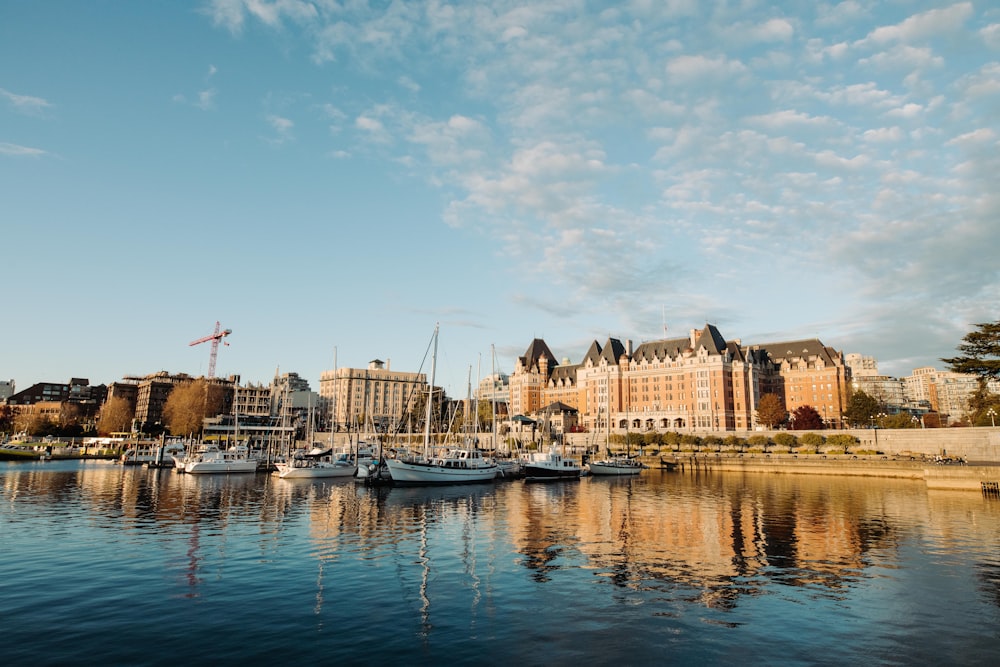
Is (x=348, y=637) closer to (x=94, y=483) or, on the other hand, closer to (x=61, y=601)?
(x=61, y=601)

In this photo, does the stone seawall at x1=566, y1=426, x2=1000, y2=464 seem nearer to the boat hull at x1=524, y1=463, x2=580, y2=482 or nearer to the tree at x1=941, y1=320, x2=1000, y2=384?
the tree at x1=941, y1=320, x2=1000, y2=384

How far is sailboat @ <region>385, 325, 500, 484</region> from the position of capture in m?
65.3

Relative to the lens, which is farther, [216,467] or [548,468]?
[216,467]

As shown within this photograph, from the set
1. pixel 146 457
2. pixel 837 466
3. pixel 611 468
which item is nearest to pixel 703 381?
pixel 837 466

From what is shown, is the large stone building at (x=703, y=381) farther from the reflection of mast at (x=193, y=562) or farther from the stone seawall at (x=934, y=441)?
the reflection of mast at (x=193, y=562)

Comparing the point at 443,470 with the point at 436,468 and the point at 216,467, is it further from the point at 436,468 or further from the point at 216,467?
the point at 216,467

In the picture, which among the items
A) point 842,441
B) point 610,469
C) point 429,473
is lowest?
point 610,469

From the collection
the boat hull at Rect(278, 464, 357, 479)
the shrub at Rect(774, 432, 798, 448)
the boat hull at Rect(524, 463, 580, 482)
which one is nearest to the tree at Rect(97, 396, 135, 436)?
the boat hull at Rect(278, 464, 357, 479)

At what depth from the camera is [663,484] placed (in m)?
74.8

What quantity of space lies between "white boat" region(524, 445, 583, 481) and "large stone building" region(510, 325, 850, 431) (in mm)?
69040

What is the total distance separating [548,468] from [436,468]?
69.3ft

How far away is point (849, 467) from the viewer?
3467 inches

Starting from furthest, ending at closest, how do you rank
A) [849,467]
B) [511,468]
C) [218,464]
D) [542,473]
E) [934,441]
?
[934,441], [511,468], [218,464], [849,467], [542,473]

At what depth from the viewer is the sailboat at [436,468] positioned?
65.3m
